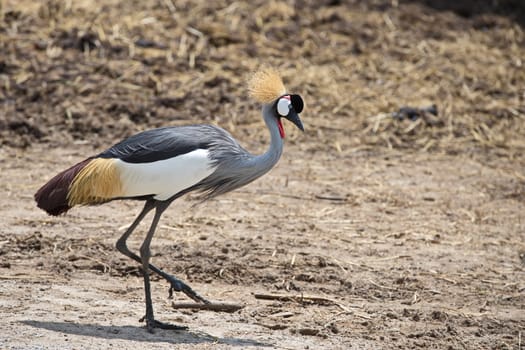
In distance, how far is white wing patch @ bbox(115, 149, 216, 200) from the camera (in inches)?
252

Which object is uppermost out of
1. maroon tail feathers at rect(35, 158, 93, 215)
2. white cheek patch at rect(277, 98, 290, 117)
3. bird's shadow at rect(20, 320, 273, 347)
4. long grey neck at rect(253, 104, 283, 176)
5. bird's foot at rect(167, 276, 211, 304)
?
white cheek patch at rect(277, 98, 290, 117)

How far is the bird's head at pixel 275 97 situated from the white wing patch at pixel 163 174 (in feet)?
2.12

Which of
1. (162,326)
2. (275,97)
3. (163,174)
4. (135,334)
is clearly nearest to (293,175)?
(275,97)

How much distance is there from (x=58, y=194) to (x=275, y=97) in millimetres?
1625

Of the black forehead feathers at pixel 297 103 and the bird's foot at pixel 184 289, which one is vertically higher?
the black forehead feathers at pixel 297 103

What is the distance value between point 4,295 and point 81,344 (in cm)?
108

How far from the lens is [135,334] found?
628cm

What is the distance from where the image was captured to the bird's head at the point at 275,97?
677cm

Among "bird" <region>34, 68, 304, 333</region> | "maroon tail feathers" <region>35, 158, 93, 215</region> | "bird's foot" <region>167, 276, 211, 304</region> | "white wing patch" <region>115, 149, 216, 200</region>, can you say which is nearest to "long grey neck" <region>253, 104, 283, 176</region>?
"bird" <region>34, 68, 304, 333</region>

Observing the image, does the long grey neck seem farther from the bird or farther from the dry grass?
the dry grass

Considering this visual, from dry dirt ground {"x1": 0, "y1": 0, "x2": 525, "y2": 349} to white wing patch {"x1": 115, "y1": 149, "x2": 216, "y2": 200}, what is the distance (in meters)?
0.88

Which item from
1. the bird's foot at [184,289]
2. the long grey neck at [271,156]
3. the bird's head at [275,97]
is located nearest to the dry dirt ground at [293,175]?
the bird's foot at [184,289]

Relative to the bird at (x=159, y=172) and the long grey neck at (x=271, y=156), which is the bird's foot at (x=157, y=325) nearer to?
the bird at (x=159, y=172)

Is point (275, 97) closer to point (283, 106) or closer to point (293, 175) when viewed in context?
point (283, 106)
